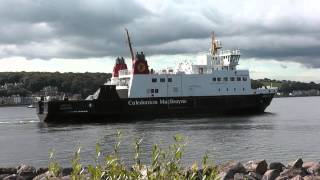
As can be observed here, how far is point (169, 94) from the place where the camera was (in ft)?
151

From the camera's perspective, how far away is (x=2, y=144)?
27500 millimetres

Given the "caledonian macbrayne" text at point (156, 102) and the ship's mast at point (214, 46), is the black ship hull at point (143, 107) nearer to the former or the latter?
the "caledonian macbrayne" text at point (156, 102)

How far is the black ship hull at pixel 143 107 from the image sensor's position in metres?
41.0

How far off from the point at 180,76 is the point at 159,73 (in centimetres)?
190

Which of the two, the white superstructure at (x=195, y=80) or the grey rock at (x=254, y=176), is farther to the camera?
the white superstructure at (x=195, y=80)

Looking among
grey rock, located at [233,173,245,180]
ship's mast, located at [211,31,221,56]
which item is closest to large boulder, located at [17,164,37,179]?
grey rock, located at [233,173,245,180]

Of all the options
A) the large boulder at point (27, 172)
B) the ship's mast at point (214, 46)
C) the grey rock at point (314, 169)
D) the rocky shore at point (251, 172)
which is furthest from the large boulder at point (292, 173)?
the ship's mast at point (214, 46)

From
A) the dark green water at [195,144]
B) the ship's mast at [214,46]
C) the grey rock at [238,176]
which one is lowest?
the dark green water at [195,144]

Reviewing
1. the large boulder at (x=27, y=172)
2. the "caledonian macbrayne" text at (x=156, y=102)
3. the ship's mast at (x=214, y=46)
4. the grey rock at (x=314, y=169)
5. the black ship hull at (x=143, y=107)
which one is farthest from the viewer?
the ship's mast at (x=214, y=46)

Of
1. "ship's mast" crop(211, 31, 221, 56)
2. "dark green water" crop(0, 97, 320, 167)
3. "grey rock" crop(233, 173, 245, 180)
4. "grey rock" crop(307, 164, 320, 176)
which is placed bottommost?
"dark green water" crop(0, 97, 320, 167)

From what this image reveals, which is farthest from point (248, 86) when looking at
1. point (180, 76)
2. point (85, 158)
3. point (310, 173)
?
point (310, 173)

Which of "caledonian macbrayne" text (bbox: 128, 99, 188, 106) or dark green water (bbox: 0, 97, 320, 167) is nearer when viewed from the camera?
dark green water (bbox: 0, 97, 320, 167)

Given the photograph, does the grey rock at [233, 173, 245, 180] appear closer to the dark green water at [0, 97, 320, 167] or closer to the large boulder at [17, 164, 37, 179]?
the dark green water at [0, 97, 320, 167]

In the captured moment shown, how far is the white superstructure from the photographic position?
45406 millimetres
